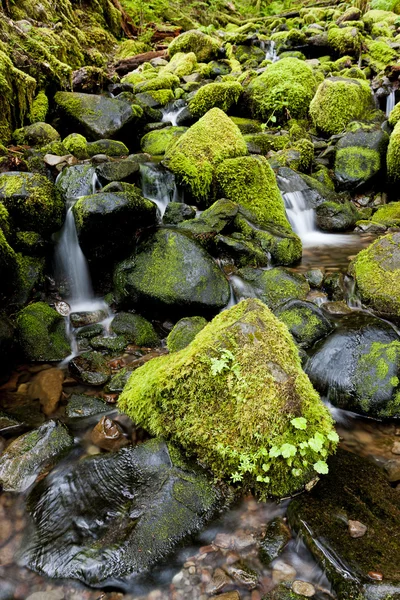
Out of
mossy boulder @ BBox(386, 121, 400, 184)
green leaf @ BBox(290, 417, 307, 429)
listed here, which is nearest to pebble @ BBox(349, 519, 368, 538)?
green leaf @ BBox(290, 417, 307, 429)

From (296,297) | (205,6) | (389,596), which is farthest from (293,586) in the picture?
(205,6)

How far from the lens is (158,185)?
7.86 metres

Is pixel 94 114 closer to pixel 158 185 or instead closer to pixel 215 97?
pixel 158 185

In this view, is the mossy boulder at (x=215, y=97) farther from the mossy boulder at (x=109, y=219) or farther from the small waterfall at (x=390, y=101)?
the mossy boulder at (x=109, y=219)

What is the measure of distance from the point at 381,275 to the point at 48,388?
458 centimetres

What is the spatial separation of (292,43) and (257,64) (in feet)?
7.51

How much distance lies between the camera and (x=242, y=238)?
6715 millimetres

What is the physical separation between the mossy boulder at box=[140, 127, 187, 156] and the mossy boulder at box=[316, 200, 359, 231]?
4462 millimetres

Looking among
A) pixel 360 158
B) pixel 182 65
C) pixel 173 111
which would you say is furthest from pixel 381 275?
pixel 182 65

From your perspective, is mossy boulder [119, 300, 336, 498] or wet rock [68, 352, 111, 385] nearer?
mossy boulder [119, 300, 336, 498]

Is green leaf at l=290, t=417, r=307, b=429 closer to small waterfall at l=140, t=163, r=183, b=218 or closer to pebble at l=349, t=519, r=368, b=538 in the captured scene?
pebble at l=349, t=519, r=368, b=538

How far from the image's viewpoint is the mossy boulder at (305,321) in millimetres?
Answer: 4801

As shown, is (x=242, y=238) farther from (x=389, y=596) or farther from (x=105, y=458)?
(x=389, y=596)

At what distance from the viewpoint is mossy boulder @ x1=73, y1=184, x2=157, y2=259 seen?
5543mm
